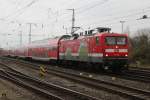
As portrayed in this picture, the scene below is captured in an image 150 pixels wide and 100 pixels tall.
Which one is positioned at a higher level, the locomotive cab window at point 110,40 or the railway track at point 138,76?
the locomotive cab window at point 110,40

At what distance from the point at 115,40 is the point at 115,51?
0.92m

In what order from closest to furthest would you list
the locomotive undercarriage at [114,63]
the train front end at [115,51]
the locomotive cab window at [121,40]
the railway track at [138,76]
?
the railway track at [138,76], the locomotive undercarriage at [114,63], the train front end at [115,51], the locomotive cab window at [121,40]

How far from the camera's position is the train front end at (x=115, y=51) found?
25.0m

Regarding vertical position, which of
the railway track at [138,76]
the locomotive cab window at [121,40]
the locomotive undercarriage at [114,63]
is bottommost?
the railway track at [138,76]

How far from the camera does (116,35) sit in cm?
2606

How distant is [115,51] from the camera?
25500 millimetres

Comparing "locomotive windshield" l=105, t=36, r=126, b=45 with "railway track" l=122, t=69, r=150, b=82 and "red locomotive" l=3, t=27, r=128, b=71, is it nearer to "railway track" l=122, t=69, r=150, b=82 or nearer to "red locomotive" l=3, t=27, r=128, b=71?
"red locomotive" l=3, t=27, r=128, b=71

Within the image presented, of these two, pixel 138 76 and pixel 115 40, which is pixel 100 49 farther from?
pixel 138 76

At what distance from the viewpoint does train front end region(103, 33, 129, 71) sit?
25.0 metres

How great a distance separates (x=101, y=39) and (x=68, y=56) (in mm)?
8196

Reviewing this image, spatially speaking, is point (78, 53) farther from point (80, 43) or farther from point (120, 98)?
point (120, 98)

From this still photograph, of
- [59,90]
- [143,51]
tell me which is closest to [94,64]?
[59,90]

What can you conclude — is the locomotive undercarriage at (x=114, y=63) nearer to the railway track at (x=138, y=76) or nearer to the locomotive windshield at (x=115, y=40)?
the railway track at (x=138, y=76)

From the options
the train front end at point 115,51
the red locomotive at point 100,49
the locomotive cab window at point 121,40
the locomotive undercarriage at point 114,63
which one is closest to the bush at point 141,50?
the red locomotive at point 100,49
